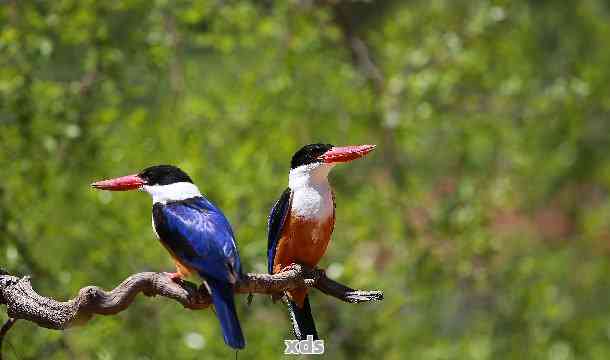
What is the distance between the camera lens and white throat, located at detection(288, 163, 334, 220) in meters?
2.32

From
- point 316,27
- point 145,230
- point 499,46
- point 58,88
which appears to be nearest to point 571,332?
point 499,46

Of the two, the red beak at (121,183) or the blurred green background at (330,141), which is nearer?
the red beak at (121,183)

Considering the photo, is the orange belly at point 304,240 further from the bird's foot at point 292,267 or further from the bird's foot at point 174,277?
the bird's foot at point 174,277

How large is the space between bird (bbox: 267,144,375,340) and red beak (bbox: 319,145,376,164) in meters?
0.08

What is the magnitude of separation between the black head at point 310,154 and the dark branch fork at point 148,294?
0.26 meters

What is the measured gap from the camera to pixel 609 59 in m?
9.82

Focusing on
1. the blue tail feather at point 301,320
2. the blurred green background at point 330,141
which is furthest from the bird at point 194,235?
the blurred green background at point 330,141

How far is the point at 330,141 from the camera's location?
23.4 ft

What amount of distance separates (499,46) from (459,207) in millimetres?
1581

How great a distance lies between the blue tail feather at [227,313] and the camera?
1.89 m

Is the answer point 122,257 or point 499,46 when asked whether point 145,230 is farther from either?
point 499,46

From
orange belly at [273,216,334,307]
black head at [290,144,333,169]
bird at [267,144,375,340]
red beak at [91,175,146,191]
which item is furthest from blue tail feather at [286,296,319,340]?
red beak at [91,175,146,191]

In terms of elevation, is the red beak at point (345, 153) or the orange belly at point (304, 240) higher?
the red beak at point (345, 153)

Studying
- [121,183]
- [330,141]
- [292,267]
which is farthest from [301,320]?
[330,141]
